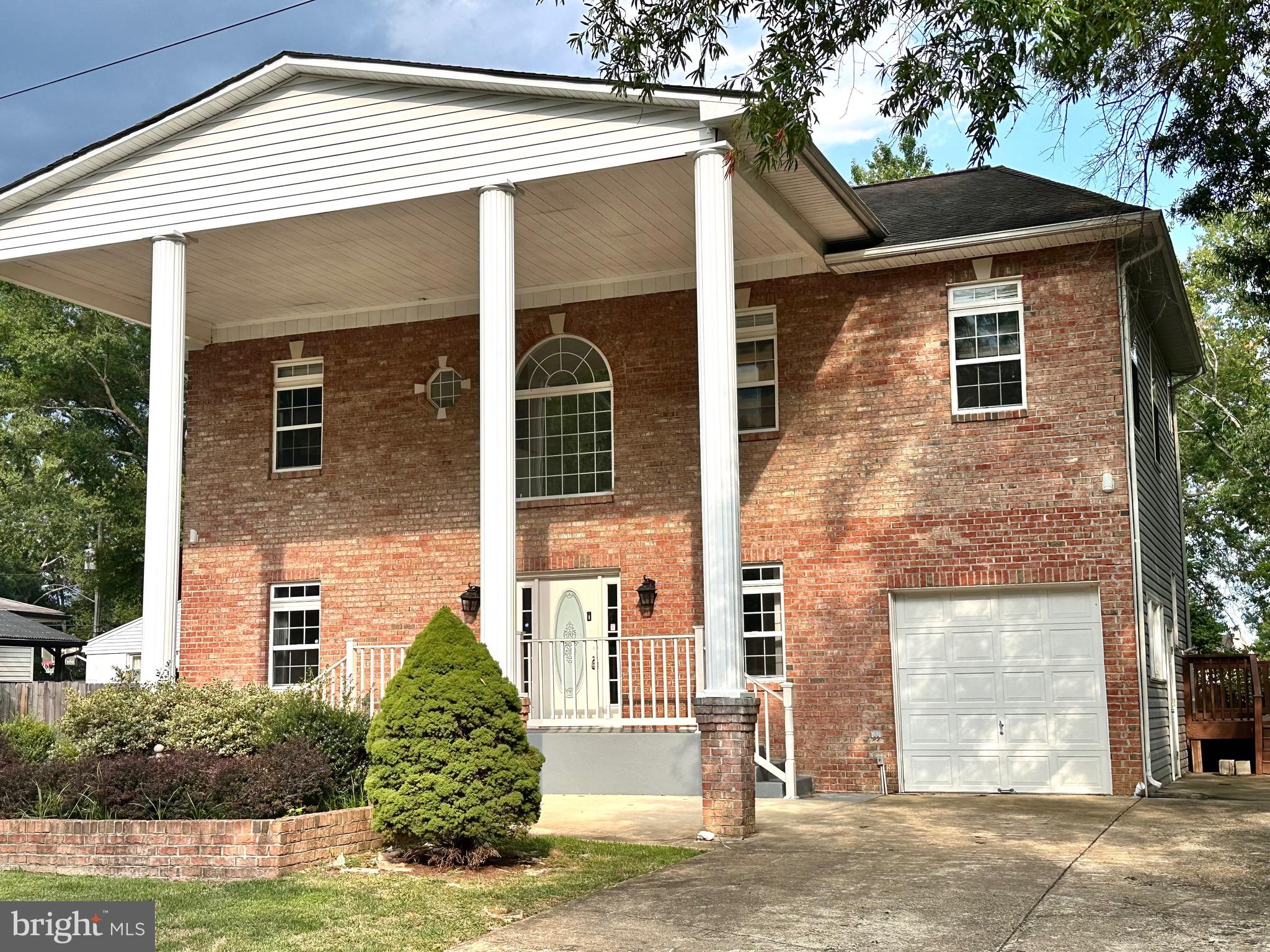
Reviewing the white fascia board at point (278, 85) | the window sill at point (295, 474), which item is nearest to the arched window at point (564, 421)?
the window sill at point (295, 474)

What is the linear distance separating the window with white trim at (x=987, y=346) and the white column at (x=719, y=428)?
13.2ft

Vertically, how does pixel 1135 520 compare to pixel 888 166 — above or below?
below

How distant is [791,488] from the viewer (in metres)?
15.2

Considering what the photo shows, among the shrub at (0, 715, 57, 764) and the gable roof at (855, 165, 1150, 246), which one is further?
the gable roof at (855, 165, 1150, 246)

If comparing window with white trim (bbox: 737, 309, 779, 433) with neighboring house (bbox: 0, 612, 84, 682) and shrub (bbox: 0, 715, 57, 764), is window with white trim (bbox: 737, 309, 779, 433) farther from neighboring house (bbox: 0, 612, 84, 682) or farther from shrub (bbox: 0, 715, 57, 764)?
neighboring house (bbox: 0, 612, 84, 682)

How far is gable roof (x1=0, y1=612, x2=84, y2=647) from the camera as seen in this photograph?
30484 mm

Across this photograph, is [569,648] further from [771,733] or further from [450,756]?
[450,756]

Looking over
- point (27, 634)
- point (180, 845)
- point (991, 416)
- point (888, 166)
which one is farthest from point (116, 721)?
point (888, 166)

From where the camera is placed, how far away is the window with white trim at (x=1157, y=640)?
1495 cm

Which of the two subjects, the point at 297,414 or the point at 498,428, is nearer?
the point at 498,428

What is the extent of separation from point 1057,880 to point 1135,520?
654 cm

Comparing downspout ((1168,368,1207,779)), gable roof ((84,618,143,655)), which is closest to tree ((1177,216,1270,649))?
downspout ((1168,368,1207,779))

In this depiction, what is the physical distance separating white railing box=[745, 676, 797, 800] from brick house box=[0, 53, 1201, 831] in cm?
9

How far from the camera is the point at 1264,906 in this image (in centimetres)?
738
